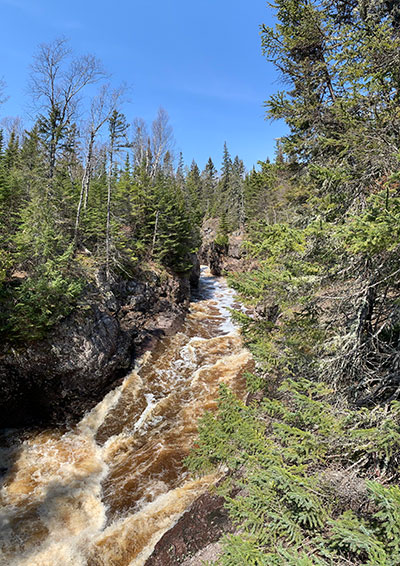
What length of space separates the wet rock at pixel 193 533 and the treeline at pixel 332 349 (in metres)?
0.44

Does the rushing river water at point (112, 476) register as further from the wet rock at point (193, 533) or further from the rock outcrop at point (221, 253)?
the rock outcrop at point (221, 253)

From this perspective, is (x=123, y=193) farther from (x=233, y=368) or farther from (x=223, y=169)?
(x=223, y=169)

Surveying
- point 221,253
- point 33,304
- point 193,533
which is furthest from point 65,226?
point 221,253

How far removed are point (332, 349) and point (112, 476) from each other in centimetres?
832

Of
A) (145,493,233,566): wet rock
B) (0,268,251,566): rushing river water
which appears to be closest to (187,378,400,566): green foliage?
(145,493,233,566): wet rock

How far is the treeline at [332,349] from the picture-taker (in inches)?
132

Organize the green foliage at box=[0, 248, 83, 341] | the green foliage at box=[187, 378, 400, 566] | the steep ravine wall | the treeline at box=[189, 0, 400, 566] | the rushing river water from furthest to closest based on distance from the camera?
the steep ravine wall, the green foliage at box=[0, 248, 83, 341], the rushing river water, the treeline at box=[189, 0, 400, 566], the green foliage at box=[187, 378, 400, 566]

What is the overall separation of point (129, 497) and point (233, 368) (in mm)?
7856

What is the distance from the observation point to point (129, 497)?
7.98 m

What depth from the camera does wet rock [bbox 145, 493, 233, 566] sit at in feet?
17.7

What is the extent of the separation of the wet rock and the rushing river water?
55 cm

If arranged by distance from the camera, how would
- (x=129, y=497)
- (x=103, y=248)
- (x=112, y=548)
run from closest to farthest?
(x=112, y=548)
(x=129, y=497)
(x=103, y=248)

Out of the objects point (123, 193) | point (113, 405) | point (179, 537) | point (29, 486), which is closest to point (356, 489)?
point (179, 537)

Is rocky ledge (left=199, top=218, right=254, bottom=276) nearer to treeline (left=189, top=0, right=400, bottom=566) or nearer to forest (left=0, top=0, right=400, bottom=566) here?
forest (left=0, top=0, right=400, bottom=566)
